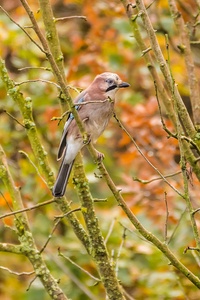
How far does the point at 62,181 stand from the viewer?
3387 millimetres

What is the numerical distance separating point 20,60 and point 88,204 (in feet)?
11.3

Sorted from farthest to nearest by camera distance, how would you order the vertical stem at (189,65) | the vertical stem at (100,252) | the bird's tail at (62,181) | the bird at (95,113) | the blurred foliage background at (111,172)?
the blurred foliage background at (111,172) < the bird at (95,113) < the vertical stem at (189,65) < the bird's tail at (62,181) < the vertical stem at (100,252)

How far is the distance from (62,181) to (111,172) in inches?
118

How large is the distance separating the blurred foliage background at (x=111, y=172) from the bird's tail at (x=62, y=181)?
827 millimetres

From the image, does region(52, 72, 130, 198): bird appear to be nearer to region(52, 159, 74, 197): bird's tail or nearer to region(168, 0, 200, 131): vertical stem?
region(52, 159, 74, 197): bird's tail

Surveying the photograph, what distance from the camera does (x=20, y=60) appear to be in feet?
20.9

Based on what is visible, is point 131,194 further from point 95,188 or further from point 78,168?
point 78,168

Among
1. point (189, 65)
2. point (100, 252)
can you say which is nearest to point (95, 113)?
point (189, 65)

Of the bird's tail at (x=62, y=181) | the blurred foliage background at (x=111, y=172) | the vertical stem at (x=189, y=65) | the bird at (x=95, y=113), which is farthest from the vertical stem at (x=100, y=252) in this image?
the blurred foliage background at (x=111, y=172)

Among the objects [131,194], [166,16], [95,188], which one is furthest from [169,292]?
[166,16]

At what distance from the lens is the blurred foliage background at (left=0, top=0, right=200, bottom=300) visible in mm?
4879

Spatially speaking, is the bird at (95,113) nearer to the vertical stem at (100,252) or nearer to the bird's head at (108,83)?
the bird's head at (108,83)

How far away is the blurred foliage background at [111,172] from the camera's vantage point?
4.88m

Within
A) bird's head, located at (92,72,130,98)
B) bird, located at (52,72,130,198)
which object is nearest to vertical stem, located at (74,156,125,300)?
bird, located at (52,72,130,198)
